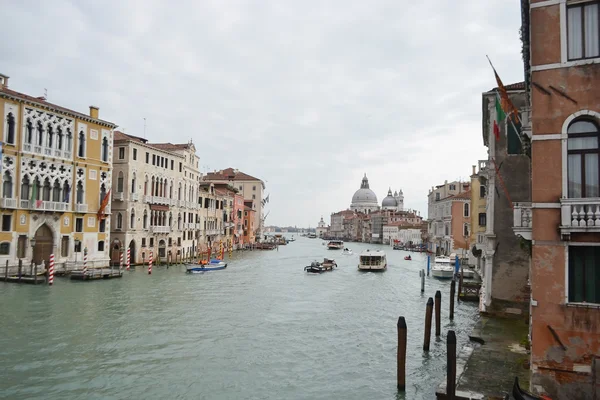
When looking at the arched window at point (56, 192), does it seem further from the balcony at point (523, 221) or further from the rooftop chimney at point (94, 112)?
the balcony at point (523, 221)

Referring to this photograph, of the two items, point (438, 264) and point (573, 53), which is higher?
point (573, 53)

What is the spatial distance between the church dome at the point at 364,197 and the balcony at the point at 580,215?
160348 millimetres

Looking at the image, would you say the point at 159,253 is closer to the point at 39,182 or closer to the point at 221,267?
the point at 221,267

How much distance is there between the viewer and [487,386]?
28.8 feet

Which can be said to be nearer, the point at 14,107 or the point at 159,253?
the point at 14,107

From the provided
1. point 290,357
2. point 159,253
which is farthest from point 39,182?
point 290,357

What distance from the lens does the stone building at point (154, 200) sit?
1308 inches

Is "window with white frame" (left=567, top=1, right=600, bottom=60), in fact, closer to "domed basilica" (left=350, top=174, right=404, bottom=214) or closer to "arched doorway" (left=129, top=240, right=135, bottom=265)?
"arched doorway" (left=129, top=240, right=135, bottom=265)

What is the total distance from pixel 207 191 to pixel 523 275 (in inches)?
1480

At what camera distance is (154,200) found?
35.9 m

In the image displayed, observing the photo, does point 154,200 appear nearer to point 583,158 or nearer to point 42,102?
point 42,102

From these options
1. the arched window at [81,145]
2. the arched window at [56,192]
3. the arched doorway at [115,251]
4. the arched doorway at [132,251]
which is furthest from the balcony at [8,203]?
the arched doorway at [132,251]

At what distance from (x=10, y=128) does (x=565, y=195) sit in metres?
25.9

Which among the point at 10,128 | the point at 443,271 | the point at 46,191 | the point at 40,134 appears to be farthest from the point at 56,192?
the point at 443,271
